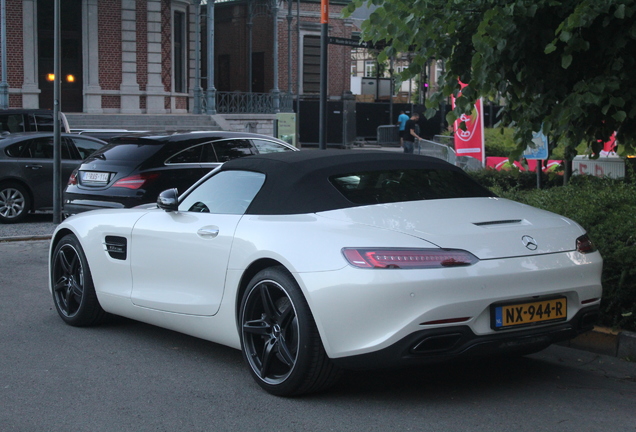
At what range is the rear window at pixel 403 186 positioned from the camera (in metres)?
5.09

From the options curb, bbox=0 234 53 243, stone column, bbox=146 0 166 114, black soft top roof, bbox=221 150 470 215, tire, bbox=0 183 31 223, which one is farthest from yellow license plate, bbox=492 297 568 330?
stone column, bbox=146 0 166 114

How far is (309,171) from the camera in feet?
17.1

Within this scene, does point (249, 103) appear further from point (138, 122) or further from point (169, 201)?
point (169, 201)

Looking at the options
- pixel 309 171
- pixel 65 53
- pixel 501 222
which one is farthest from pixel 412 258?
pixel 65 53

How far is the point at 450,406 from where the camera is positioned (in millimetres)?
4602

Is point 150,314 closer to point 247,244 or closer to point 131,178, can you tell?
point 247,244

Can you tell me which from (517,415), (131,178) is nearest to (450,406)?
(517,415)

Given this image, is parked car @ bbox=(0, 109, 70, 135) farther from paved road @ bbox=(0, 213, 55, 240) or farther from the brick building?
the brick building

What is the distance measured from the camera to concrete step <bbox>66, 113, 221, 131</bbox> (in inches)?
1157

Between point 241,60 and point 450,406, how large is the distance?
43.6 metres

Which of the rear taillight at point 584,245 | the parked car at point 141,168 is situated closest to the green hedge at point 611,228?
the rear taillight at point 584,245

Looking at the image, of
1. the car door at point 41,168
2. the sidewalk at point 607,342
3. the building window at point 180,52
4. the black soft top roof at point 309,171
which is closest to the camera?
the black soft top roof at point 309,171

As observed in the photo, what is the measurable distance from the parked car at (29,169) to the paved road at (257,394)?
8658mm

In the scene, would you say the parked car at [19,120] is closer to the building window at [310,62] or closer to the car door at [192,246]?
the car door at [192,246]
